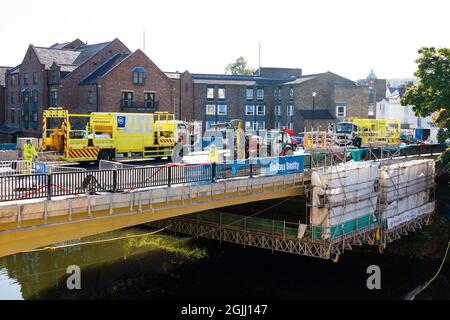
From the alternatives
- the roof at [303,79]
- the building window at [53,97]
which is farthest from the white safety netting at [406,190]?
the building window at [53,97]

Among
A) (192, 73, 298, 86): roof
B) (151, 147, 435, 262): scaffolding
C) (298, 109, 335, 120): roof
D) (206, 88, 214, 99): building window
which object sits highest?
(192, 73, 298, 86): roof

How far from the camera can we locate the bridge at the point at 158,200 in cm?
1631

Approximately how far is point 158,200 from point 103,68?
38.6 meters

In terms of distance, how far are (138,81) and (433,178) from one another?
97.9ft

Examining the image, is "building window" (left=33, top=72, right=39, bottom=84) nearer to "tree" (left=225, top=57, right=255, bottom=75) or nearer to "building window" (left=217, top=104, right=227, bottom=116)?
"building window" (left=217, top=104, right=227, bottom=116)

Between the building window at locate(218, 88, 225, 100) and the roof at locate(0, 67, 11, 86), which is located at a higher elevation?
the roof at locate(0, 67, 11, 86)

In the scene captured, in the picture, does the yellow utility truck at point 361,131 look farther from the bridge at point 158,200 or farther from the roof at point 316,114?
the roof at point 316,114

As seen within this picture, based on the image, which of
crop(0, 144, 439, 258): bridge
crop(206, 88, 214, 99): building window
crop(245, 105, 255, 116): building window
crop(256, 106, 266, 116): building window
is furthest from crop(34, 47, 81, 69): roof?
crop(0, 144, 439, 258): bridge

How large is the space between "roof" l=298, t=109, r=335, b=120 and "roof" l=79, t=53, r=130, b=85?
20.8 m

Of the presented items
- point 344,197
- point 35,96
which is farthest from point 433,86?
point 35,96

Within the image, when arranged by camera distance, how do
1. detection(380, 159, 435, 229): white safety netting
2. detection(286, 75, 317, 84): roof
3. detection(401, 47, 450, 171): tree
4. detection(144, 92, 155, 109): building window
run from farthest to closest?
detection(286, 75, 317, 84): roof, detection(144, 92, 155, 109): building window, detection(401, 47, 450, 171): tree, detection(380, 159, 435, 229): white safety netting

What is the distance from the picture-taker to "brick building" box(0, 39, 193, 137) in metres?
53.8

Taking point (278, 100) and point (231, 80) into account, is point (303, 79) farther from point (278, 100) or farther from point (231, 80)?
point (231, 80)
